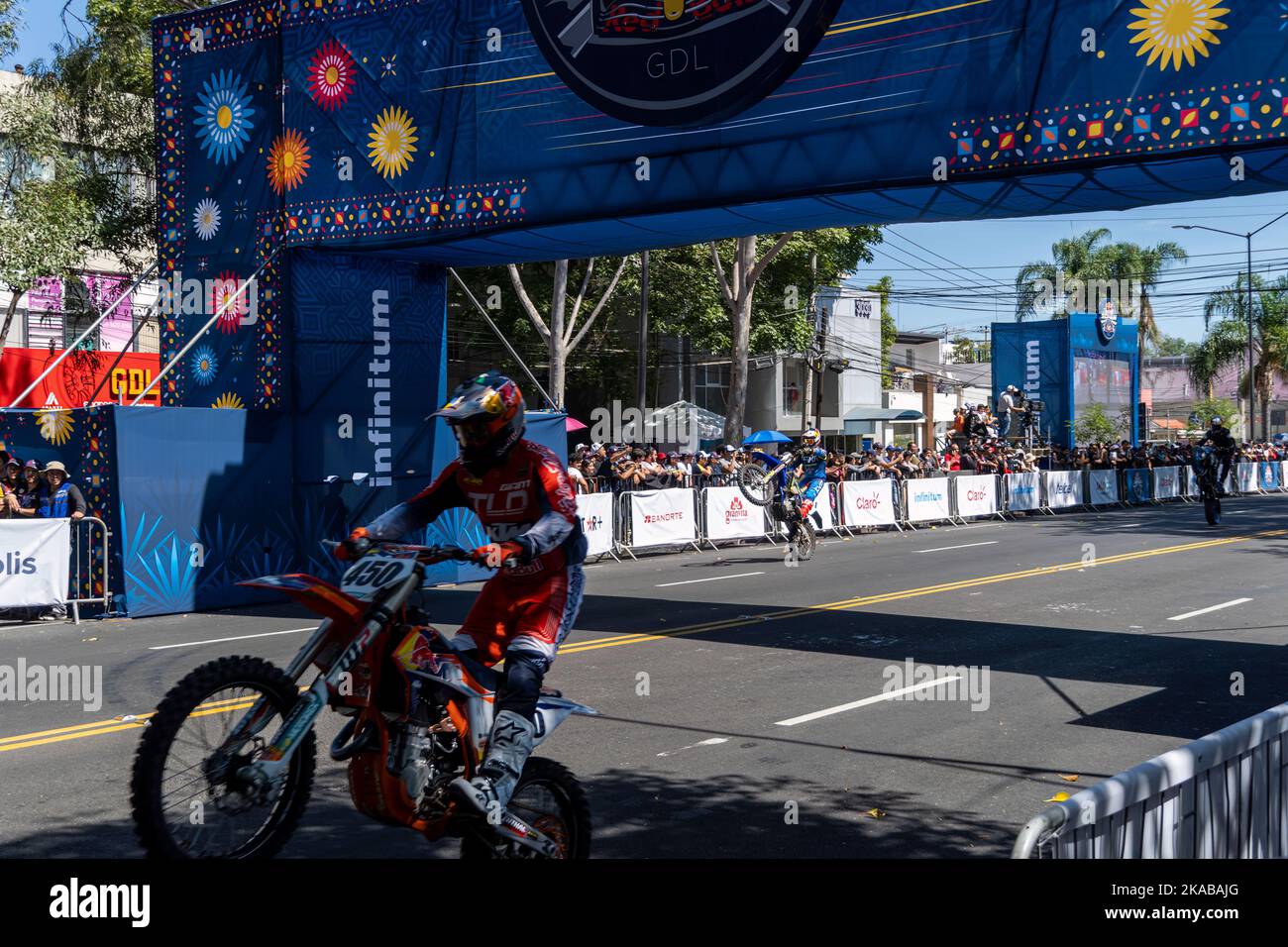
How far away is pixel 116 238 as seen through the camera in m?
30.1

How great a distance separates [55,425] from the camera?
53.4ft

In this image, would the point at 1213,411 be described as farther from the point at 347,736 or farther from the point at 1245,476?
the point at 347,736

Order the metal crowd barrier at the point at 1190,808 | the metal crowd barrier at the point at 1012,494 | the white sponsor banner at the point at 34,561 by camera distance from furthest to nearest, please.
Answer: the metal crowd barrier at the point at 1012,494 → the white sponsor banner at the point at 34,561 → the metal crowd barrier at the point at 1190,808

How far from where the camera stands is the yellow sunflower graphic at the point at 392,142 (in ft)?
52.1

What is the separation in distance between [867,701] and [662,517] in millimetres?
14124

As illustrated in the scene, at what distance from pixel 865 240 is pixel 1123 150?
30562mm

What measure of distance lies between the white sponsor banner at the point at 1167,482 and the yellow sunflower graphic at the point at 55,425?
3506cm

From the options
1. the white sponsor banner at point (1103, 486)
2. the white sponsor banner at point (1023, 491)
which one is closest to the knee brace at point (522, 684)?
the white sponsor banner at point (1023, 491)

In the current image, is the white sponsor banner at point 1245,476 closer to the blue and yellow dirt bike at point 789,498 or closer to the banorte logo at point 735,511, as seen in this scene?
the banorte logo at point 735,511

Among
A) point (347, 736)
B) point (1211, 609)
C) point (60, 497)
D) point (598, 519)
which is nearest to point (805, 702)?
point (347, 736)

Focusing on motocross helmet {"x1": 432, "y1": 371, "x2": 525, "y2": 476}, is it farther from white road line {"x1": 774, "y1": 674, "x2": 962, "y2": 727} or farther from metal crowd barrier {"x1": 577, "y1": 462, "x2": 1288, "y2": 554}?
metal crowd barrier {"x1": 577, "y1": 462, "x2": 1288, "y2": 554}

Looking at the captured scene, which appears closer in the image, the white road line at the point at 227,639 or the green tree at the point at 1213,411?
the white road line at the point at 227,639
